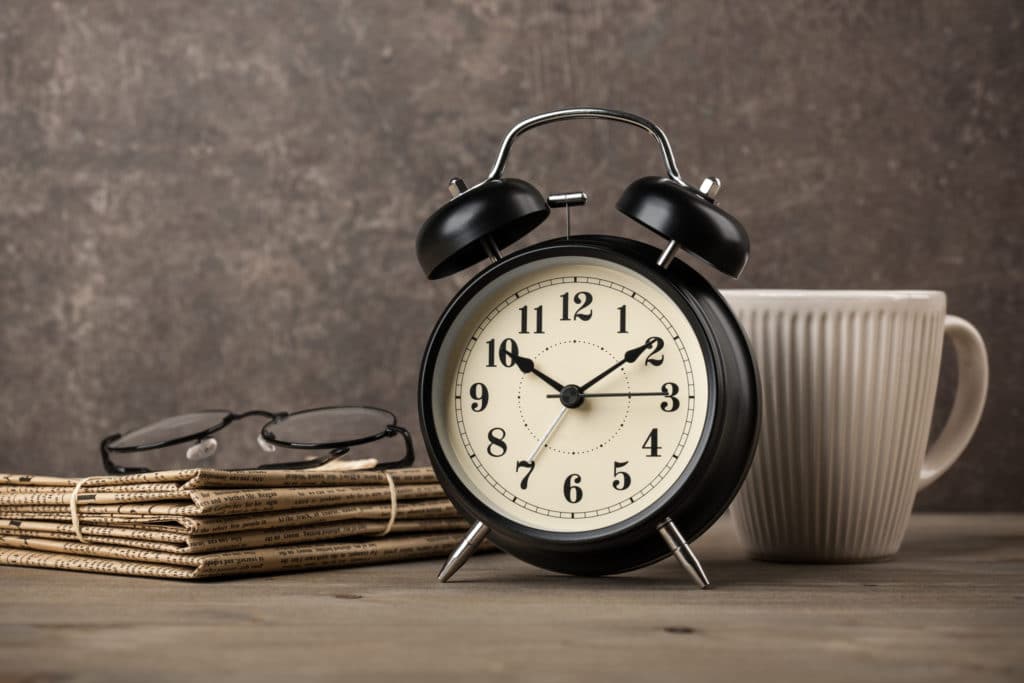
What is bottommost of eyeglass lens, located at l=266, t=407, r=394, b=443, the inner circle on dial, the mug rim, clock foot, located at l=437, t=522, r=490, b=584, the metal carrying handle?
clock foot, located at l=437, t=522, r=490, b=584

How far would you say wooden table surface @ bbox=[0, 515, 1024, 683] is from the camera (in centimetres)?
68

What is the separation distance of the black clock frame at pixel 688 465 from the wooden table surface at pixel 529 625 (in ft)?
0.10

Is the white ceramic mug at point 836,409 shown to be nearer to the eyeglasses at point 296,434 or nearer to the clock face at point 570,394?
the clock face at point 570,394

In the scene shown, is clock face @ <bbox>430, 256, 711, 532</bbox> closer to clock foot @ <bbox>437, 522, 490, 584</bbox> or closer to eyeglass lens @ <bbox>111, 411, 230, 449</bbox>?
clock foot @ <bbox>437, 522, 490, 584</bbox>

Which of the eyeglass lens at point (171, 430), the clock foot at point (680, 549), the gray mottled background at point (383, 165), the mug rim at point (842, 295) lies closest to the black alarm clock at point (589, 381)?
the clock foot at point (680, 549)

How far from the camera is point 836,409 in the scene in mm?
1088

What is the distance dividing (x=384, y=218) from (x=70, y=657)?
1.02 m

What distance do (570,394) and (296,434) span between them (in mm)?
339

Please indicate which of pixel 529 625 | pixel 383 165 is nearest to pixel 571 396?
pixel 529 625

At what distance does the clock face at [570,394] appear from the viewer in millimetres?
979

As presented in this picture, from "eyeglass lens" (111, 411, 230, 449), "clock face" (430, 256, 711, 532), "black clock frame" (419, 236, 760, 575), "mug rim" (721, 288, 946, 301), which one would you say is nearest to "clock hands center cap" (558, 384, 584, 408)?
"clock face" (430, 256, 711, 532)

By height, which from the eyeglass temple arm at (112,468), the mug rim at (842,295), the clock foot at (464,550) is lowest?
the clock foot at (464,550)

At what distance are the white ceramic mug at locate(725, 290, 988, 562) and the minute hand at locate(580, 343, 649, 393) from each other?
146mm

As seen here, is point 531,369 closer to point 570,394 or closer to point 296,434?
→ point 570,394
